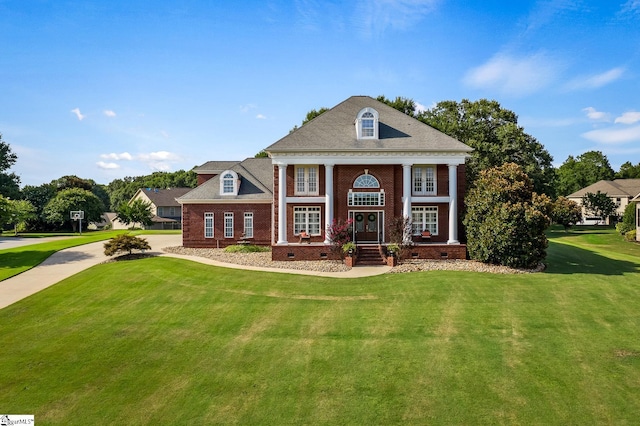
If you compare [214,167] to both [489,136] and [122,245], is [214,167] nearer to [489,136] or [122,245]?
[122,245]

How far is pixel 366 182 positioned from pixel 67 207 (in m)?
55.8

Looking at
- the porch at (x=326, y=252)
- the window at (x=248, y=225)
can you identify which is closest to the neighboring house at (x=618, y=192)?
the porch at (x=326, y=252)

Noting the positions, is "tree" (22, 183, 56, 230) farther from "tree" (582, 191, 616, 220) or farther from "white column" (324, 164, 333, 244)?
"tree" (582, 191, 616, 220)

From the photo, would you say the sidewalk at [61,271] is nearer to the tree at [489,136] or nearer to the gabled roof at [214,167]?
the gabled roof at [214,167]

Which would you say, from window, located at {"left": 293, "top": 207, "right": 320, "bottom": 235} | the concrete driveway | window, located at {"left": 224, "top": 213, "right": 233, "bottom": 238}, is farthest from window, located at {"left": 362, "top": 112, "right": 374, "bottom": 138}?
the concrete driveway

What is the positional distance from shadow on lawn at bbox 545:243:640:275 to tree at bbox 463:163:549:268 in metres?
1.37

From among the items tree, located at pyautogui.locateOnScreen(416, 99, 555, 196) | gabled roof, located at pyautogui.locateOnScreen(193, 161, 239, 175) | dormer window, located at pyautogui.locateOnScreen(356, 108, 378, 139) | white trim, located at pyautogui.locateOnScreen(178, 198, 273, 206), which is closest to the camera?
dormer window, located at pyautogui.locateOnScreen(356, 108, 378, 139)

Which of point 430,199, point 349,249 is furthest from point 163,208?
point 430,199

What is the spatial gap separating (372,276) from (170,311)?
10611 mm

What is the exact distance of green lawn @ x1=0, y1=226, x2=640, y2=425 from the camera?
9.85 metres

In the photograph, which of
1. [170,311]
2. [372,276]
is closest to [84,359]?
[170,311]

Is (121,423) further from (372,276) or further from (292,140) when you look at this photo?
(292,140)

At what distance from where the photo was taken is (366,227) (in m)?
28.4

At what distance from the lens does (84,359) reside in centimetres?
1263
